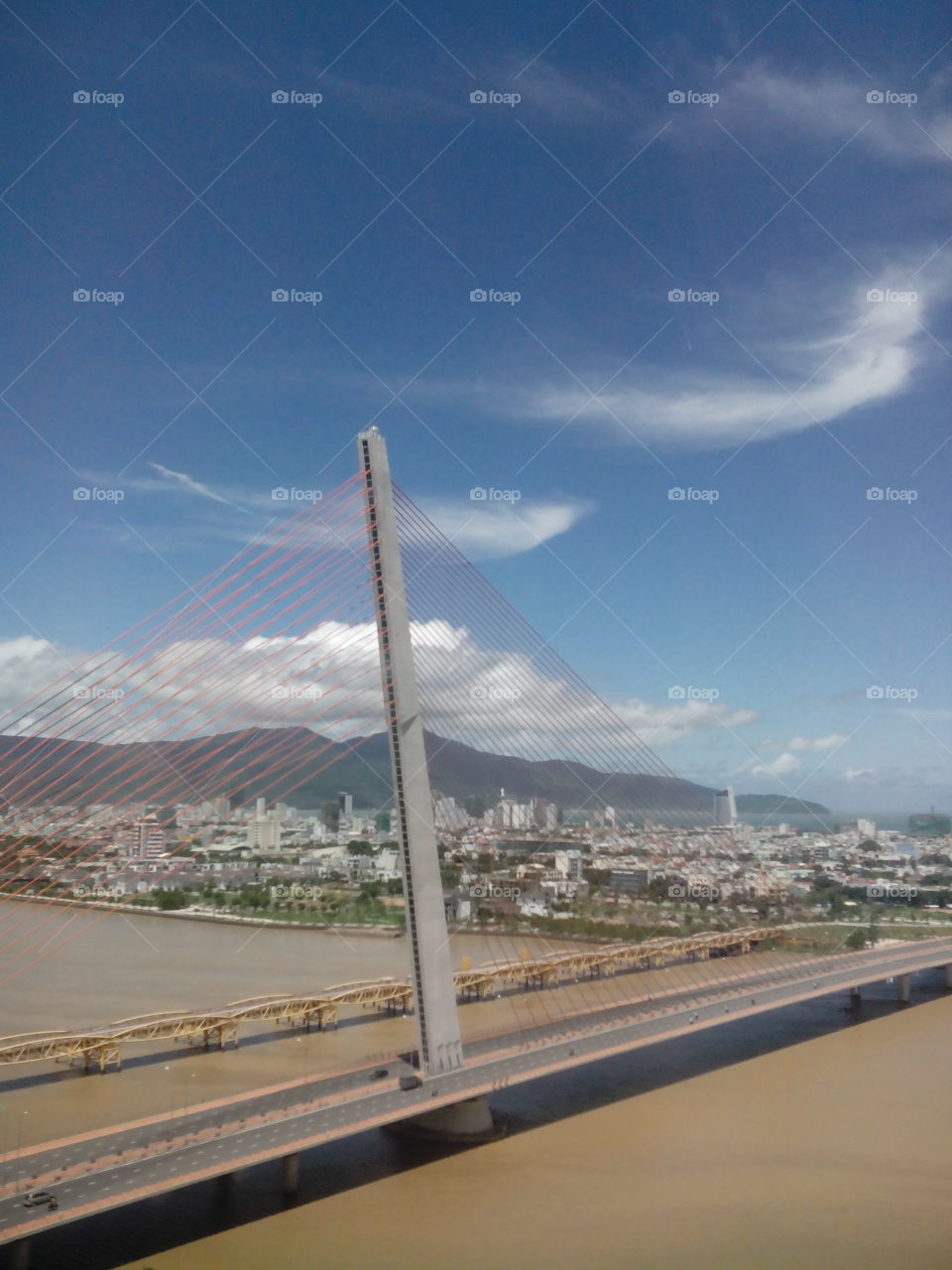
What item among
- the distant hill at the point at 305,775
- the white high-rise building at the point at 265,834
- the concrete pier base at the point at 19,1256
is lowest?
the concrete pier base at the point at 19,1256

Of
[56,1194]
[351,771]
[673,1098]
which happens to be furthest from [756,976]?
[351,771]

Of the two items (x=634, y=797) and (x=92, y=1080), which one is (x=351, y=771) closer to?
(x=634, y=797)
